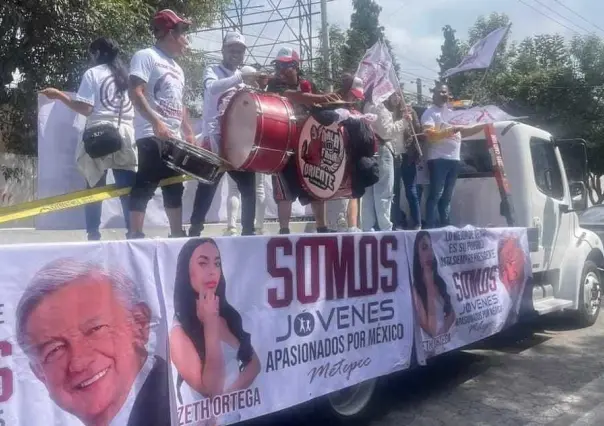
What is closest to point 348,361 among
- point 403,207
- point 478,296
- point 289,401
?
point 289,401

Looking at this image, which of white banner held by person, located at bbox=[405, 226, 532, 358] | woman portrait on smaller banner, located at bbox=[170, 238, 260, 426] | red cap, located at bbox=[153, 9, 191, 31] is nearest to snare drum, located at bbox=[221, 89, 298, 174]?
red cap, located at bbox=[153, 9, 191, 31]

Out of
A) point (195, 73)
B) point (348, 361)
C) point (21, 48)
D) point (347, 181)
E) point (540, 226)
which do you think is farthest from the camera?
point (195, 73)

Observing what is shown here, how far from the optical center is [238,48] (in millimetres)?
5645

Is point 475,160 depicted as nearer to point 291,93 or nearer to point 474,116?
point 474,116

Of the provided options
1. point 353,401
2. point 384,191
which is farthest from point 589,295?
point 353,401

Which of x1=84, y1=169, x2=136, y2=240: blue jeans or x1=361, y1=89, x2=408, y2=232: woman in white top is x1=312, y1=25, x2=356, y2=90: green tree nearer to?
x1=361, y1=89, x2=408, y2=232: woman in white top

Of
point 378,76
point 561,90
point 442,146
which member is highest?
point 561,90

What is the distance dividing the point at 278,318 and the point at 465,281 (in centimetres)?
269

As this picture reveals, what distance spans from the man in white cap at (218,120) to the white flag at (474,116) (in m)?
3.17

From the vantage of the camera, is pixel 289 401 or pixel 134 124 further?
pixel 134 124

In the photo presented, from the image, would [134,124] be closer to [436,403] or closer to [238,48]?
[238,48]

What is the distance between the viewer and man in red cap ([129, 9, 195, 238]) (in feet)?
16.1

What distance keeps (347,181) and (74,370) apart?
3060mm

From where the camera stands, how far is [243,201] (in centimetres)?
575
